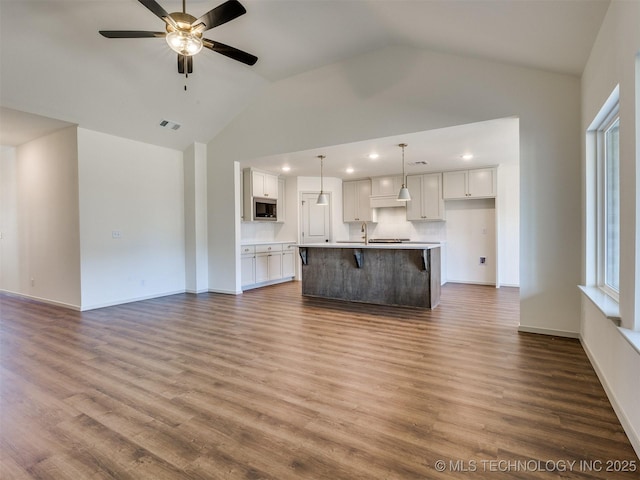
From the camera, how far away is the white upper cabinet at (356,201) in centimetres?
798

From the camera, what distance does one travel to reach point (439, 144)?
4.84 metres

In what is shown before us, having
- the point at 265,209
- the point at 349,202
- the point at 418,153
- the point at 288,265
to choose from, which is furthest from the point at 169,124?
the point at 349,202

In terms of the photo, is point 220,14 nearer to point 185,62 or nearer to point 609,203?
point 185,62

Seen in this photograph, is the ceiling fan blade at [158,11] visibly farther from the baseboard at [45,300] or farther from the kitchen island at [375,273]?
the baseboard at [45,300]

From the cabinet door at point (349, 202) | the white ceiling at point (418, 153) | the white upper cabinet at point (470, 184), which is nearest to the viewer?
the white ceiling at point (418, 153)

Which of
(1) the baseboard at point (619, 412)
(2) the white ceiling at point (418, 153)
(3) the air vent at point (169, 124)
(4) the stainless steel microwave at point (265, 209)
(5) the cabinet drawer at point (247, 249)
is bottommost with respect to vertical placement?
(1) the baseboard at point (619, 412)

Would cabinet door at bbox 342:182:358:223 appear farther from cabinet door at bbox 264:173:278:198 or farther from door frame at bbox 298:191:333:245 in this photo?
cabinet door at bbox 264:173:278:198

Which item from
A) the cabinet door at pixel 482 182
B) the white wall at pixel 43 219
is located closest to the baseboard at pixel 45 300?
the white wall at pixel 43 219

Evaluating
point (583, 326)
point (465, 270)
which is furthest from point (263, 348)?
point (465, 270)

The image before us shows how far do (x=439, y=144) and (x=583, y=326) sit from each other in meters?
2.89

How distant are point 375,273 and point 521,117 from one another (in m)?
2.79

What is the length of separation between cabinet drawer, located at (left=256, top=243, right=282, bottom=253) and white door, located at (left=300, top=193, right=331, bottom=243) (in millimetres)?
643

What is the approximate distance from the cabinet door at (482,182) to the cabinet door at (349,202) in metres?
2.61

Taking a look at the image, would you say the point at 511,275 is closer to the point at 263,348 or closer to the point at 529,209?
the point at 529,209
